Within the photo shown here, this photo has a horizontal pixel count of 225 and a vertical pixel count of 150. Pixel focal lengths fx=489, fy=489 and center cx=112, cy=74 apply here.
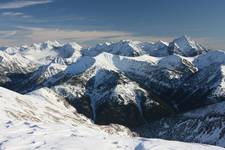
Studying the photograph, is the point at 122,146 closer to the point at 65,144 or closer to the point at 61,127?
the point at 65,144

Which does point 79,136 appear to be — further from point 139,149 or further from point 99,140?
point 139,149

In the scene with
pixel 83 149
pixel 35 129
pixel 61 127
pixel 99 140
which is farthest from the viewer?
pixel 61 127

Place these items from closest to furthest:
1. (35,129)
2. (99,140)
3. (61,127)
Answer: (99,140)
(35,129)
(61,127)

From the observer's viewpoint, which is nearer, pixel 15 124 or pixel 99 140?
pixel 99 140

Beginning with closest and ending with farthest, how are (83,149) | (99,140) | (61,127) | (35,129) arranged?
(83,149) → (99,140) → (35,129) → (61,127)

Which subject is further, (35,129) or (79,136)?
(35,129)

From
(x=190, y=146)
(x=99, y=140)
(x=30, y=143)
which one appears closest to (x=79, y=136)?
(x=99, y=140)

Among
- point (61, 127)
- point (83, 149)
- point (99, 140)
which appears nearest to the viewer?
point (83, 149)

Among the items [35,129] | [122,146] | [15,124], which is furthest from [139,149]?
[15,124]
